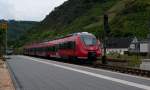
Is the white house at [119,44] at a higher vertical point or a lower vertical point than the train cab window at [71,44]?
higher

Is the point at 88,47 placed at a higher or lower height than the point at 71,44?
lower

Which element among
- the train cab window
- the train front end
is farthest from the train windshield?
the train cab window

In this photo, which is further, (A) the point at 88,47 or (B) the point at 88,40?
(B) the point at 88,40

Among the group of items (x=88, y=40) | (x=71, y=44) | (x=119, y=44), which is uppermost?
(x=119, y=44)

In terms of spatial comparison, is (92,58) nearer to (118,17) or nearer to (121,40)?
(121,40)

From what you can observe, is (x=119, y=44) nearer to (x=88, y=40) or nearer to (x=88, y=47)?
(x=88, y=40)

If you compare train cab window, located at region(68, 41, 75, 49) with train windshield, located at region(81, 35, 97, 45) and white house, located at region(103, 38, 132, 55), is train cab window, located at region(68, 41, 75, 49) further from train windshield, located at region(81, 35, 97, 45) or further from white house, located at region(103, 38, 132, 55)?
white house, located at region(103, 38, 132, 55)

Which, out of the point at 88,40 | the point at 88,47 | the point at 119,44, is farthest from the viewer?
the point at 119,44

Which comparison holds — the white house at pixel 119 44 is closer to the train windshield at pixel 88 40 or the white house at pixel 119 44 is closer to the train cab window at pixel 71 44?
the train cab window at pixel 71 44

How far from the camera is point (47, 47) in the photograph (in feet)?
207

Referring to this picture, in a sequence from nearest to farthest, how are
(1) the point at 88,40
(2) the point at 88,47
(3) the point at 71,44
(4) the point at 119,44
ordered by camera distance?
(2) the point at 88,47 < (1) the point at 88,40 < (3) the point at 71,44 < (4) the point at 119,44

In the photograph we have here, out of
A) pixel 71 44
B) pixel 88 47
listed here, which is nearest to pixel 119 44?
pixel 71 44

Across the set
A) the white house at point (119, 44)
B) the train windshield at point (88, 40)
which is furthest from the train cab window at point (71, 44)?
the white house at point (119, 44)

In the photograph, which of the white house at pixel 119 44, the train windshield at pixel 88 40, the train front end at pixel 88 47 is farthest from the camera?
the white house at pixel 119 44
